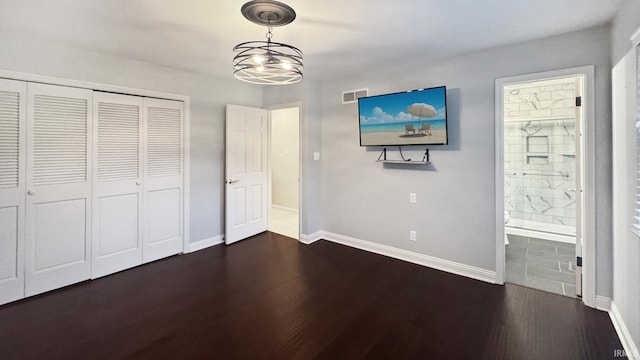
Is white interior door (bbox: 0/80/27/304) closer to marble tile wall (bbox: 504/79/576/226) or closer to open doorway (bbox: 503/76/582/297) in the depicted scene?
open doorway (bbox: 503/76/582/297)

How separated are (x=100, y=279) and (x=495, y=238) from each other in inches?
166

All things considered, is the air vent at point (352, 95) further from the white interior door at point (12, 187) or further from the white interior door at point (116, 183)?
the white interior door at point (12, 187)

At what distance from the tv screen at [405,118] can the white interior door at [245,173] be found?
171 centimetres

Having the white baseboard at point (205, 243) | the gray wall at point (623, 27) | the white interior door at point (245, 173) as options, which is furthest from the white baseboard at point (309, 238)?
the gray wall at point (623, 27)

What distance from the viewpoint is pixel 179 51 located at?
305cm

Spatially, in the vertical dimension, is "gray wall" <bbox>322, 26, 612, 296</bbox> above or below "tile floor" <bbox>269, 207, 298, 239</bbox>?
above

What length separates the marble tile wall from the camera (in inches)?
182

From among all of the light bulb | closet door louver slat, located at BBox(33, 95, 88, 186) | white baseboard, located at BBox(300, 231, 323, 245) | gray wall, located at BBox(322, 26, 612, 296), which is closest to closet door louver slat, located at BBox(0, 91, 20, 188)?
closet door louver slat, located at BBox(33, 95, 88, 186)

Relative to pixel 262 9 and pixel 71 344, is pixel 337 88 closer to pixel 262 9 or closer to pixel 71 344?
pixel 262 9

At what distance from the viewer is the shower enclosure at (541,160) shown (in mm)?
4602

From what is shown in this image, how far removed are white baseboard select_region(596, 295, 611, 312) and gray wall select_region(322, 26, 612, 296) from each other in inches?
2.1

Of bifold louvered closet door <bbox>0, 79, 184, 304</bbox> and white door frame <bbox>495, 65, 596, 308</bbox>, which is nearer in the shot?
white door frame <bbox>495, 65, 596, 308</bbox>

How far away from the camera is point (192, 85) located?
3881 mm

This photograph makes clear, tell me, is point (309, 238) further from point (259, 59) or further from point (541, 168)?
point (541, 168)
